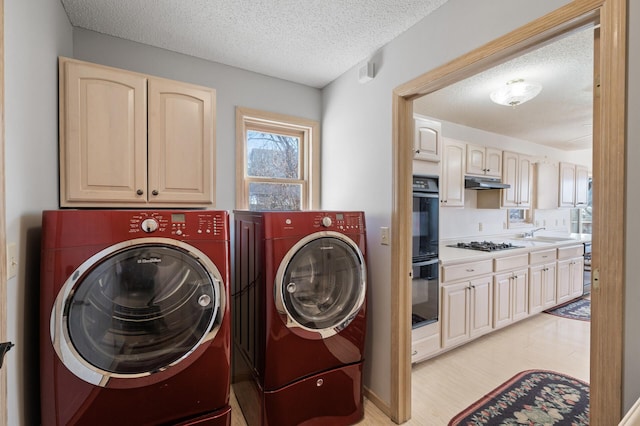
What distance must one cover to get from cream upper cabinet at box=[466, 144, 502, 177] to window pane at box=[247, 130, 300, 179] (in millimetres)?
2057

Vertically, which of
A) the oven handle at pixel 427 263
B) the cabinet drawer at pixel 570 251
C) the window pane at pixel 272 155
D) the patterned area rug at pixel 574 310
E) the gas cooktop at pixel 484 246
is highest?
the window pane at pixel 272 155

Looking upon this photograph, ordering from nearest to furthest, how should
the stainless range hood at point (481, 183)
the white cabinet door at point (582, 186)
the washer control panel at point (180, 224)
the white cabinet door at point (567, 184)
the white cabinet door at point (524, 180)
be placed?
the washer control panel at point (180, 224), the stainless range hood at point (481, 183), the white cabinet door at point (524, 180), the white cabinet door at point (567, 184), the white cabinet door at point (582, 186)

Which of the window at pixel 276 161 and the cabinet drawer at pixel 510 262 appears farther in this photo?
the cabinet drawer at pixel 510 262

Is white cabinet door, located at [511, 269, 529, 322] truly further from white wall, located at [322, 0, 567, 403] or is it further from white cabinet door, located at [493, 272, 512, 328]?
white wall, located at [322, 0, 567, 403]

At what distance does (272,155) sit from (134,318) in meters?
1.70

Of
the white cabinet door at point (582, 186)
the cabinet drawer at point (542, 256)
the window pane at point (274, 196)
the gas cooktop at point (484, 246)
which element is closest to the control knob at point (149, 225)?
the window pane at point (274, 196)

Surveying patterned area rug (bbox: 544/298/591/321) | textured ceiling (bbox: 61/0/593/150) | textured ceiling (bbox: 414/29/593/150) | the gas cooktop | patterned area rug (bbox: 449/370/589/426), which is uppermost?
textured ceiling (bbox: 61/0/593/150)

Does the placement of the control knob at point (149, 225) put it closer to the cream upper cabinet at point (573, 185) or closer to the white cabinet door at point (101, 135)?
the white cabinet door at point (101, 135)

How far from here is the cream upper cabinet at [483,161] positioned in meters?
3.36

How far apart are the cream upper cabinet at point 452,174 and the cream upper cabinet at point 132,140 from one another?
2.40 metres

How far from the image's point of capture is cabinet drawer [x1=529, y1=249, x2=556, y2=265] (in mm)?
3340

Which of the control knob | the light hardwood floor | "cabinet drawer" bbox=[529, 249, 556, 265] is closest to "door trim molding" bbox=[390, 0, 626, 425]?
the light hardwood floor

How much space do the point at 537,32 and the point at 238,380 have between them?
104 inches

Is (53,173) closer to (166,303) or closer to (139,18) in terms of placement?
(166,303)
